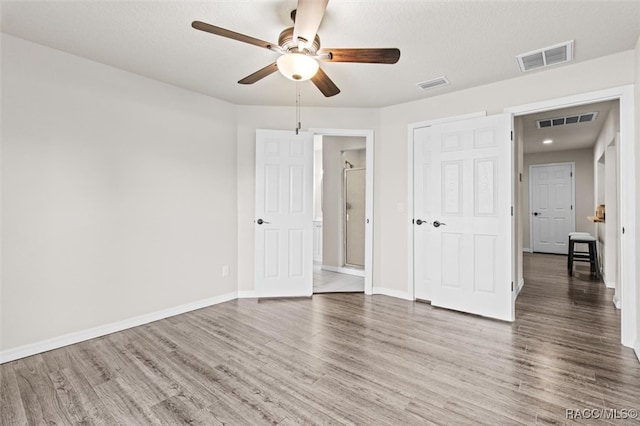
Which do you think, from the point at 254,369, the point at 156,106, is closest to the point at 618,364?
the point at 254,369

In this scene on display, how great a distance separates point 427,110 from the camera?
388cm

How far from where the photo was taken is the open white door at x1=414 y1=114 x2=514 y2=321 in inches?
129

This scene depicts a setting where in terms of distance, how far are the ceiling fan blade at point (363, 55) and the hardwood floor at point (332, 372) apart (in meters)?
2.14

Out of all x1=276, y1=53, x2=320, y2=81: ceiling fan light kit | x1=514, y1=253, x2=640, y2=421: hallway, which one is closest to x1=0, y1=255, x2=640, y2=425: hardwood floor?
x1=514, y1=253, x2=640, y2=421: hallway

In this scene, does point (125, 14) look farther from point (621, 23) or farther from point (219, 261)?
A: point (621, 23)

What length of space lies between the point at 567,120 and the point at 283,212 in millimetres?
4567

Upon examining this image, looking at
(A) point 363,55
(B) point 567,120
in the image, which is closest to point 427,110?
(A) point 363,55

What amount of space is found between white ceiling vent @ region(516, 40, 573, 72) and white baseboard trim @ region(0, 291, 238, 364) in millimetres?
4008

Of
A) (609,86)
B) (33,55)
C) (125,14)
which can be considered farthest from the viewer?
(609,86)

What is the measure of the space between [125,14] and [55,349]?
8.70 ft

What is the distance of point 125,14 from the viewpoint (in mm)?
2189

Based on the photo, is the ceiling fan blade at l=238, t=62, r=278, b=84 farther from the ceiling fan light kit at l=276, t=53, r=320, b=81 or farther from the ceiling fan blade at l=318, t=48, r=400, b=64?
the ceiling fan blade at l=318, t=48, r=400, b=64

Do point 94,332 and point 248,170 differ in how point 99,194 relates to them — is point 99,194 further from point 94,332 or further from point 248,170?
point 248,170

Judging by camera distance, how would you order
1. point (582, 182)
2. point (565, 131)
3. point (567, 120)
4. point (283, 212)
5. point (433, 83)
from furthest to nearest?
point (582, 182) → point (565, 131) → point (567, 120) → point (283, 212) → point (433, 83)
